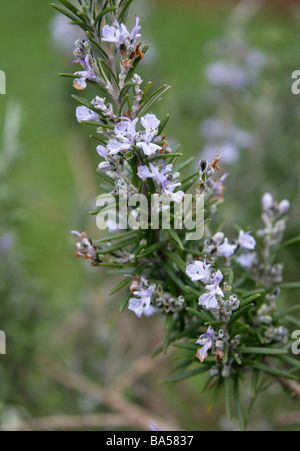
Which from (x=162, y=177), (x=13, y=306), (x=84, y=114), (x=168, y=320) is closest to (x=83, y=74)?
(x=84, y=114)

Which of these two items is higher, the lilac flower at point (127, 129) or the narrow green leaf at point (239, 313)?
the lilac flower at point (127, 129)

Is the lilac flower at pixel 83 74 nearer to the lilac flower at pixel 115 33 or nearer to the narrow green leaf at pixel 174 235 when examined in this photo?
the lilac flower at pixel 115 33

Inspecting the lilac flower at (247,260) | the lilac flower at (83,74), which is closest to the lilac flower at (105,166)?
the lilac flower at (83,74)

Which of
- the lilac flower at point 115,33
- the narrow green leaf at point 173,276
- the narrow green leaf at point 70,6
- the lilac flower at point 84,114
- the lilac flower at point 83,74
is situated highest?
the narrow green leaf at point 70,6

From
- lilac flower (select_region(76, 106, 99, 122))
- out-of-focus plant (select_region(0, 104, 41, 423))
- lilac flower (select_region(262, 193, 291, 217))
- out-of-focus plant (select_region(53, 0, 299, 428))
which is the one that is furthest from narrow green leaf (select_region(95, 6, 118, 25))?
out-of-focus plant (select_region(0, 104, 41, 423))

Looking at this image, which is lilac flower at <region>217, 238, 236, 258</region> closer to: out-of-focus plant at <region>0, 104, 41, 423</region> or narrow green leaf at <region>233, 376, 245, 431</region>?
narrow green leaf at <region>233, 376, 245, 431</region>

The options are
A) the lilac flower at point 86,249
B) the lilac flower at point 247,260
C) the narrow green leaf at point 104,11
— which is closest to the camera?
the narrow green leaf at point 104,11

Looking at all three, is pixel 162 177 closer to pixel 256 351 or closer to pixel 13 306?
pixel 256 351

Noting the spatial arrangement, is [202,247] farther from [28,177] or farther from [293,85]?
[28,177]
